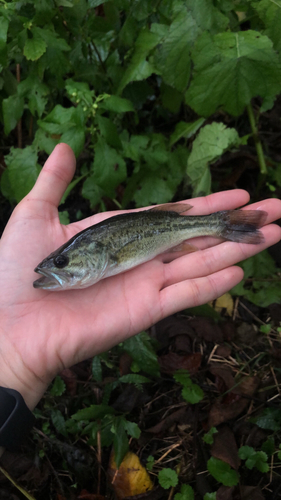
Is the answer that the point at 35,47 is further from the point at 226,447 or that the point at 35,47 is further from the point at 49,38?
the point at 226,447

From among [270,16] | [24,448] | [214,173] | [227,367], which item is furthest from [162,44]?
[24,448]

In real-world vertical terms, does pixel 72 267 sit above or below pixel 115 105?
below

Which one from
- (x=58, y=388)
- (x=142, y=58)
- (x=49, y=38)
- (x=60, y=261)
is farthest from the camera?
(x=58, y=388)

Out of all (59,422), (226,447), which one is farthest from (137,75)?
(226,447)

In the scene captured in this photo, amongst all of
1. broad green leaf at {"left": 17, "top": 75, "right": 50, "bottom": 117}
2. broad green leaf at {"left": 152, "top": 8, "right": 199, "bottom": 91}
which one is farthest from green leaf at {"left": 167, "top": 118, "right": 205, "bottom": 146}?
broad green leaf at {"left": 17, "top": 75, "right": 50, "bottom": 117}

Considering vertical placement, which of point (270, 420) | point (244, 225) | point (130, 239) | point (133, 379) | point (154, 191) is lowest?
point (270, 420)
